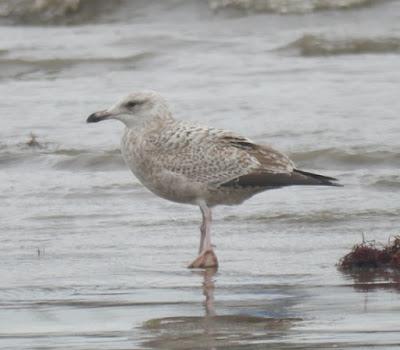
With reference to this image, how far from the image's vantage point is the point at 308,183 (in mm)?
8594

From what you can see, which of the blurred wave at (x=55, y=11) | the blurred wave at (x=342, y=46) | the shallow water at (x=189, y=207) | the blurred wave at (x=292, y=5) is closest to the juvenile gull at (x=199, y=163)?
the shallow water at (x=189, y=207)

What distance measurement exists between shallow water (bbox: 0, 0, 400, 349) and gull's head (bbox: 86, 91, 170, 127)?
772 mm

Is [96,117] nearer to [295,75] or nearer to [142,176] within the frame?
[142,176]

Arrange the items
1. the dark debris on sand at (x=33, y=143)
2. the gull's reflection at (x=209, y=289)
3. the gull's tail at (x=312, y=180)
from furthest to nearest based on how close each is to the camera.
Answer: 1. the dark debris on sand at (x=33, y=143)
2. the gull's tail at (x=312, y=180)
3. the gull's reflection at (x=209, y=289)

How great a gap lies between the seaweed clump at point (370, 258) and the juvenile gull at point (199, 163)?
0.80m

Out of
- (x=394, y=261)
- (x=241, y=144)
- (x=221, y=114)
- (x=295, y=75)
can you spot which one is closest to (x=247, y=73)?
(x=295, y=75)

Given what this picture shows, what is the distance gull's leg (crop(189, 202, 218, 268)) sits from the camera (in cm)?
806

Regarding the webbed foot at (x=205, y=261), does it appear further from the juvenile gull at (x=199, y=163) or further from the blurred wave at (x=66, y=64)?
the blurred wave at (x=66, y=64)

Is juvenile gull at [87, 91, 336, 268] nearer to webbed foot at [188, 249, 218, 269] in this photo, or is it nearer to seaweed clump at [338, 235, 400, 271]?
Answer: webbed foot at [188, 249, 218, 269]

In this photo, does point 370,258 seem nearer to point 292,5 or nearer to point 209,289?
point 209,289

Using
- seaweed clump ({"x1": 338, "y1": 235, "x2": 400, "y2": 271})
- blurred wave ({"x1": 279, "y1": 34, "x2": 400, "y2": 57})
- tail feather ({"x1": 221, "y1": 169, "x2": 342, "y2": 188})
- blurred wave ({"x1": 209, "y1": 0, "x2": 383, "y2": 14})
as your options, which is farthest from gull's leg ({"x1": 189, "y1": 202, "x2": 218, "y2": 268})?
blurred wave ({"x1": 209, "y1": 0, "x2": 383, "y2": 14})

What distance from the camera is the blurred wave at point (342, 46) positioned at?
1692 cm

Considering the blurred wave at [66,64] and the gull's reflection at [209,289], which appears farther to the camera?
the blurred wave at [66,64]

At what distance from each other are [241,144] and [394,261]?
5.15 feet
